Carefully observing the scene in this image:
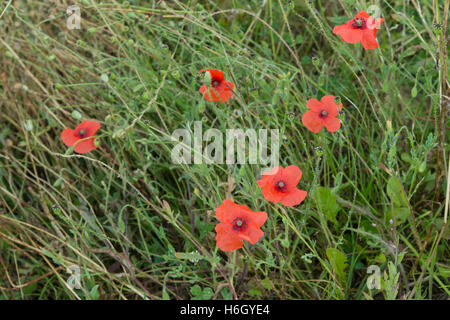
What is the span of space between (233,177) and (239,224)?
12 centimetres

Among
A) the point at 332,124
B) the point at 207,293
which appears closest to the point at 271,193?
the point at 332,124

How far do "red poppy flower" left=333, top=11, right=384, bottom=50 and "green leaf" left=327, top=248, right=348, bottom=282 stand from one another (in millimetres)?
456

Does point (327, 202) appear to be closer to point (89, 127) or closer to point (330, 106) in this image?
point (330, 106)

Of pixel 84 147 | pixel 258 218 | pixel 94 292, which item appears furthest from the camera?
pixel 84 147

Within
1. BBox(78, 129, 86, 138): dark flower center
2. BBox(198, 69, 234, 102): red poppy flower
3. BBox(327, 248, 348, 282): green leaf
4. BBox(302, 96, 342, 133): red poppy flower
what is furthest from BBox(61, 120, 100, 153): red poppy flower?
BBox(327, 248, 348, 282): green leaf

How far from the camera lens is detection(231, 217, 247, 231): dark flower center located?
0.92 m

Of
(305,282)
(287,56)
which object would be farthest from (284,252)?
(287,56)

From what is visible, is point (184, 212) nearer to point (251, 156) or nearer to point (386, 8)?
point (251, 156)

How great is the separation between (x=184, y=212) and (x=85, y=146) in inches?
13.4

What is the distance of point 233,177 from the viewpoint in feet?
3.27

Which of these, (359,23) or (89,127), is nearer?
(359,23)

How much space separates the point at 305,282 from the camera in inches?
45.0

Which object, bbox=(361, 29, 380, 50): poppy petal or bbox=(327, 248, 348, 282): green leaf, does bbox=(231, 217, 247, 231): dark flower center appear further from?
bbox=(361, 29, 380, 50): poppy petal

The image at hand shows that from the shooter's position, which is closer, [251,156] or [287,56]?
[251,156]
